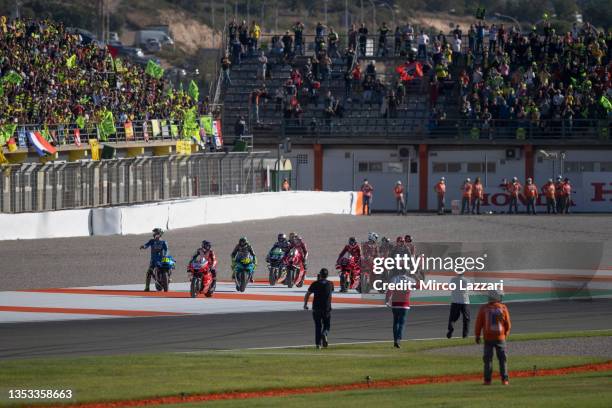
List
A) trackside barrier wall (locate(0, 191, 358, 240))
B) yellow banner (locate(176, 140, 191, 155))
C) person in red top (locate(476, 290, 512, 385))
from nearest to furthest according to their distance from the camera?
person in red top (locate(476, 290, 512, 385)), trackside barrier wall (locate(0, 191, 358, 240)), yellow banner (locate(176, 140, 191, 155))

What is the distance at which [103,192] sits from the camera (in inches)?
1544

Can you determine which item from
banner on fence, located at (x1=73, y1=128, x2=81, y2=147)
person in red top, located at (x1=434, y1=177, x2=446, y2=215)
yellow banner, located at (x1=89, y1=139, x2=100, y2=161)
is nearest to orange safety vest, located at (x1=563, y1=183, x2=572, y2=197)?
person in red top, located at (x1=434, y1=177, x2=446, y2=215)

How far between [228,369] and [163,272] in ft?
32.8

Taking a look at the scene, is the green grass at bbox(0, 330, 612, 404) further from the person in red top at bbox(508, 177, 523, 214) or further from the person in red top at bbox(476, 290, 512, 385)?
the person in red top at bbox(508, 177, 523, 214)

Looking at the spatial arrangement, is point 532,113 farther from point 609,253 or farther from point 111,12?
point 111,12

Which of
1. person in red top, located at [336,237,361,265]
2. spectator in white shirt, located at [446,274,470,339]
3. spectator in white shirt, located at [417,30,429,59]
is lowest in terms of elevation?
spectator in white shirt, located at [446,274,470,339]

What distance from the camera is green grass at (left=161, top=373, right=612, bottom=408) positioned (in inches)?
642

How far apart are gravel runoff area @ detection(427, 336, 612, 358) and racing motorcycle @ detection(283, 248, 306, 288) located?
8.66 meters

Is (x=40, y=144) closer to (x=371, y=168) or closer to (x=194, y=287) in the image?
(x=194, y=287)

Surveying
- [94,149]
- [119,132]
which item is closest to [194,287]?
[94,149]

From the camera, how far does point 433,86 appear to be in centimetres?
5900

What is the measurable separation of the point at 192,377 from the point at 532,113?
A: 3931 centimetres

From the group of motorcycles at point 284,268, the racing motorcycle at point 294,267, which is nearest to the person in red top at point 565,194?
the group of motorcycles at point 284,268

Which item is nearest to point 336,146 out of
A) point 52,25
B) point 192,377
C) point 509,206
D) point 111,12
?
point 509,206
